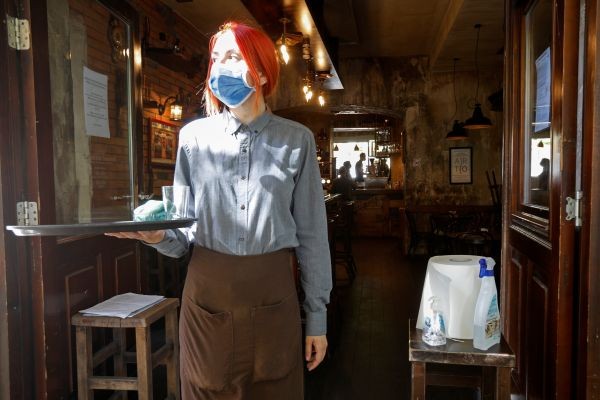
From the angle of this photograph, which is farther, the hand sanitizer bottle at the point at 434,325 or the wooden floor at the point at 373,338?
the wooden floor at the point at 373,338

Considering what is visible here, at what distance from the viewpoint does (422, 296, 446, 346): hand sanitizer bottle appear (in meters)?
1.49

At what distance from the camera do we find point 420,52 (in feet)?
24.3

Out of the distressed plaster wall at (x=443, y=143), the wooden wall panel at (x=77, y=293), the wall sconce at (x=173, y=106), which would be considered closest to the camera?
the wooden wall panel at (x=77, y=293)

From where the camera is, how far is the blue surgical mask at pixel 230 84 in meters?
1.30

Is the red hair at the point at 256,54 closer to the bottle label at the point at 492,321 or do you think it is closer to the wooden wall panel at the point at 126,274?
the bottle label at the point at 492,321

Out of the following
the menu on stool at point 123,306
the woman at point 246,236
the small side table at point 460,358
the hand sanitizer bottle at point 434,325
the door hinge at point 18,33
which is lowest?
the menu on stool at point 123,306

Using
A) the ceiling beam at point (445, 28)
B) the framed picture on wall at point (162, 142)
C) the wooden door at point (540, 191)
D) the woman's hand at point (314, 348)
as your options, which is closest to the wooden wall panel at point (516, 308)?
the wooden door at point (540, 191)

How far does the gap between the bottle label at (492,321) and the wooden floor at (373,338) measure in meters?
1.48

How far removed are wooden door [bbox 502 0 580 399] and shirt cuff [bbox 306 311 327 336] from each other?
0.84 meters

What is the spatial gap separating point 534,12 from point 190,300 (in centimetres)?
212

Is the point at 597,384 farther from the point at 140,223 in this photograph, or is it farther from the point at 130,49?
the point at 130,49

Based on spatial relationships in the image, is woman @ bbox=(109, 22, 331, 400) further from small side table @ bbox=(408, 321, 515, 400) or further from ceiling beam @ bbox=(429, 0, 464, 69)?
ceiling beam @ bbox=(429, 0, 464, 69)

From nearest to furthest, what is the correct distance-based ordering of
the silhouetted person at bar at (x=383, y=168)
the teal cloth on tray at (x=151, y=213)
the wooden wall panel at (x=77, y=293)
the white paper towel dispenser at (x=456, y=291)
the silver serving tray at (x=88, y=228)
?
1. the silver serving tray at (x=88, y=228)
2. the teal cloth on tray at (x=151, y=213)
3. the white paper towel dispenser at (x=456, y=291)
4. the wooden wall panel at (x=77, y=293)
5. the silhouetted person at bar at (x=383, y=168)

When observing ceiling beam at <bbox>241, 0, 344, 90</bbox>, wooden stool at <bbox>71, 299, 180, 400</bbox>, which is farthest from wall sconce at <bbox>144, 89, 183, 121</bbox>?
wooden stool at <bbox>71, 299, 180, 400</bbox>
